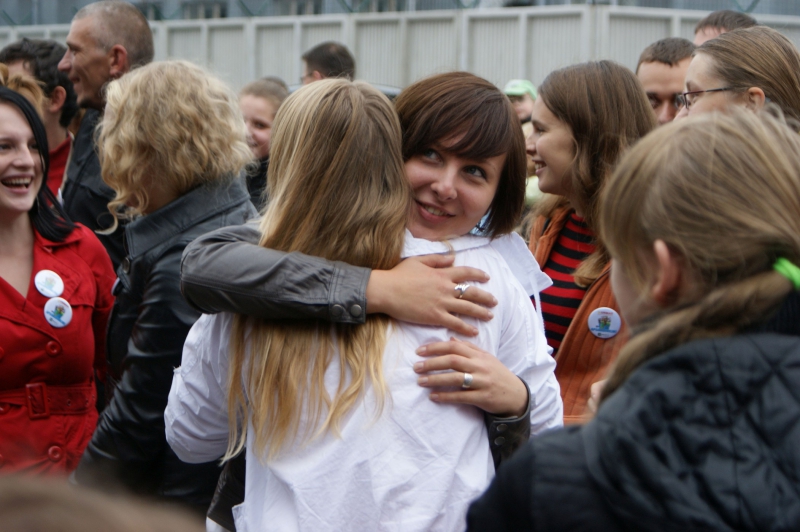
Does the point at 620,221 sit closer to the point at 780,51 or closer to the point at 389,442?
the point at 389,442

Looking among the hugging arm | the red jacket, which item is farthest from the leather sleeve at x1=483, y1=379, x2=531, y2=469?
the red jacket

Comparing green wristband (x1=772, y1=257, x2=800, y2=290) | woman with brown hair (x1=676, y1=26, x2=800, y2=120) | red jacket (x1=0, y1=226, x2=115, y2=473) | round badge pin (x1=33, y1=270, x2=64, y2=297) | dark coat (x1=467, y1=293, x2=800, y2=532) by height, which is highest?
woman with brown hair (x1=676, y1=26, x2=800, y2=120)

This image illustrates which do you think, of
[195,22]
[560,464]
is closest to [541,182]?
[560,464]

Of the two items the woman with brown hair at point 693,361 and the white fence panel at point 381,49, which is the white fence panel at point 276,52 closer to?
the white fence panel at point 381,49

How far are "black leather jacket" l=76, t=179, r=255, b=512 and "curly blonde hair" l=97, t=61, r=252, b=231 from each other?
0.42 ft

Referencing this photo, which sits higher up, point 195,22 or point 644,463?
point 195,22

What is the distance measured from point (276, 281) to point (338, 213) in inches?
7.6

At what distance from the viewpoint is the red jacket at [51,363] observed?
2.78 meters

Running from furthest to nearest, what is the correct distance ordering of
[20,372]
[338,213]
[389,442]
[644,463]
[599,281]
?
[20,372] → [599,281] → [338,213] → [389,442] → [644,463]

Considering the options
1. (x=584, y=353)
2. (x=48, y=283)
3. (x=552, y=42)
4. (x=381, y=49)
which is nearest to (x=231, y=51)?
(x=381, y=49)

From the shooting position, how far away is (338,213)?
1.73 m

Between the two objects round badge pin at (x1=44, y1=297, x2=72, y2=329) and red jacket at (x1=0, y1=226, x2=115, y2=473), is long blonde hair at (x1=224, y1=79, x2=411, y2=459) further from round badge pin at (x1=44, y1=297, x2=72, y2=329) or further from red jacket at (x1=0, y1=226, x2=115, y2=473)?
round badge pin at (x1=44, y1=297, x2=72, y2=329)

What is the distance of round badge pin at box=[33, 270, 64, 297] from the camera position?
293cm

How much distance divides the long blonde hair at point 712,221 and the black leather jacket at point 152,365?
5.01 feet
